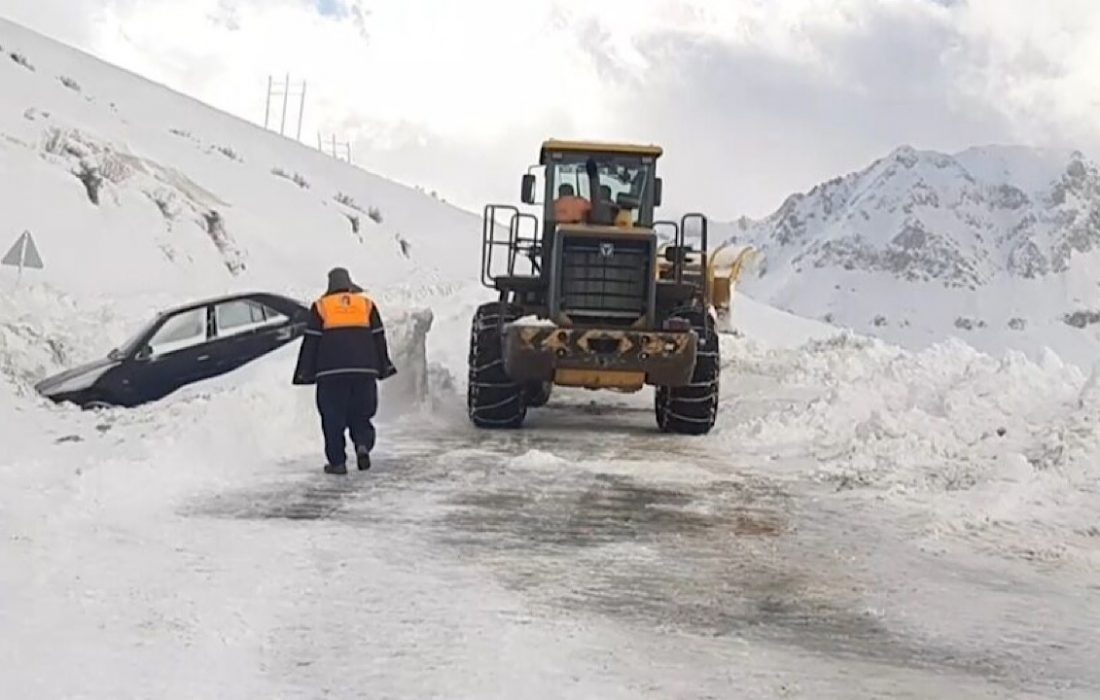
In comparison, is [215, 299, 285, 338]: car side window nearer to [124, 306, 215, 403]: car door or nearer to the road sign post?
[124, 306, 215, 403]: car door

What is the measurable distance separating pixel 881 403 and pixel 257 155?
39.5 metres

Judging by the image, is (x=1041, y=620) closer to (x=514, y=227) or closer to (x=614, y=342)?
(x=614, y=342)

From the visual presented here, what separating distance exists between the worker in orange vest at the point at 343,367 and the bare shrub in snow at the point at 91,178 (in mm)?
20943

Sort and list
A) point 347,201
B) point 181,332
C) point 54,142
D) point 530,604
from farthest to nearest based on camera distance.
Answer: point 347,201, point 54,142, point 181,332, point 530,604

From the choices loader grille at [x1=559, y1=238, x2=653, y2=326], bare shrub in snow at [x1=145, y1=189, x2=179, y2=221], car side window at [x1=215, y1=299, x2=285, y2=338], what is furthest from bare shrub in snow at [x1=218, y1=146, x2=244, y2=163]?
loader grille at [x1=559, y1=238, x2=653, y2=326]

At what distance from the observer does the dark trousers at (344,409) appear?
405 inches

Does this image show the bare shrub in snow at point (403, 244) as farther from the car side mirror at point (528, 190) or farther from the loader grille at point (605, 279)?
the loader grille at point (605, 279)

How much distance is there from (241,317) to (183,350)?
0.93 metres

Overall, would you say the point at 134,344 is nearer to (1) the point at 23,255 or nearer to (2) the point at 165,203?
(1) the point at 23,255

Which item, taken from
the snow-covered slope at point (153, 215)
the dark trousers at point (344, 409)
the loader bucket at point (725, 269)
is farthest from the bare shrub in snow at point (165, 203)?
the dark trousers at point (344, 409)

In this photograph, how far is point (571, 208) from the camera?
14.5 meters

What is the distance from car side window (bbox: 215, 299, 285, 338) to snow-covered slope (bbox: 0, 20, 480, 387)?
2.30 metres

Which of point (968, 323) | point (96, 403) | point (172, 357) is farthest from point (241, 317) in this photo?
point (968, 323)

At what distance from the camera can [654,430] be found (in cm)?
1439
